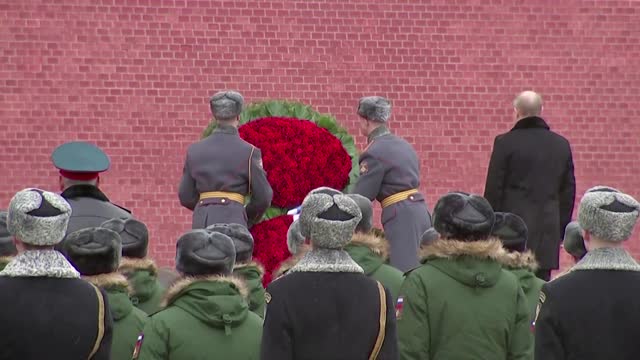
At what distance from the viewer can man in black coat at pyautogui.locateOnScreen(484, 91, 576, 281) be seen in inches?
456

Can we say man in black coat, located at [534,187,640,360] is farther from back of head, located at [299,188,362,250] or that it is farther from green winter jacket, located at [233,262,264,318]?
green winter jacket, located at [233,262,264,318]

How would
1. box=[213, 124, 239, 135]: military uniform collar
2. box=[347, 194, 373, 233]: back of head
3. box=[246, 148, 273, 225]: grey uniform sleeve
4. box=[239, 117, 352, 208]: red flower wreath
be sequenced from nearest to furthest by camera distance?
box=[347, 194, 373, 233]: back of head
box=[246, 148, 273, 225]: grey uniform sleeve
box=[213, 124, 239, 135]: military uniform collar
box=[239, 117, 352, 208]: red flower wreath

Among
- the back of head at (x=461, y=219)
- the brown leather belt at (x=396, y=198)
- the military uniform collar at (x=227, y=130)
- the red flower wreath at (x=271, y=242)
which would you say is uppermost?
the back of head at (x=461, y=219)

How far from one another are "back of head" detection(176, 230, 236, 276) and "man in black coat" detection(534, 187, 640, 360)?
4.74ft

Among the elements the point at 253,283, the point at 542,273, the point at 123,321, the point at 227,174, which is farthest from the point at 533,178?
the point at 123,321

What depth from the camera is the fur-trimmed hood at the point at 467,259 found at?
7.31 meters

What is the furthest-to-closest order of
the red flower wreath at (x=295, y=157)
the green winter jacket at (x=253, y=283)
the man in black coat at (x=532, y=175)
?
the red flower wreath at (x=295, y=157), the man in black coat at (x=532, y=175), the green winter jacket at (x=253, y=283)

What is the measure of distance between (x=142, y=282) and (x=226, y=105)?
3.46 metres

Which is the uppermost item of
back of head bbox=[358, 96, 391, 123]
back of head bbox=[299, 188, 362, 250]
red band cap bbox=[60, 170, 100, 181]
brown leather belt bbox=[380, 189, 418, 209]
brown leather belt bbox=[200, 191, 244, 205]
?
back of head bbox=[299, 188, 362, 250]

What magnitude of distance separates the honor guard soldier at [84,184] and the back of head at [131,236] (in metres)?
1.55

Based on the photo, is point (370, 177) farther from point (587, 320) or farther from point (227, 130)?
point (587, 320)

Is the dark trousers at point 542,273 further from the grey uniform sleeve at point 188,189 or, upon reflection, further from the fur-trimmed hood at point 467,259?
the fur-trimmed hood at point 467,259

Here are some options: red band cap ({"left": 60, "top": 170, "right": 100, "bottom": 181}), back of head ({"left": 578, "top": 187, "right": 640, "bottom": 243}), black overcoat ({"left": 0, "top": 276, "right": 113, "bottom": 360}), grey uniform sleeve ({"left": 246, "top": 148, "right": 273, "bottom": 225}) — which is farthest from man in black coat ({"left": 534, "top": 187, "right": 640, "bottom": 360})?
grey uniform sleeve ({"left": 246, "top": 148, "right": 273, "bottom": 225})

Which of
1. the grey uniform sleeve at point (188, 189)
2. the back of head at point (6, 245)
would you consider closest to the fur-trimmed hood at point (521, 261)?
the back of head at point (6, 245)
